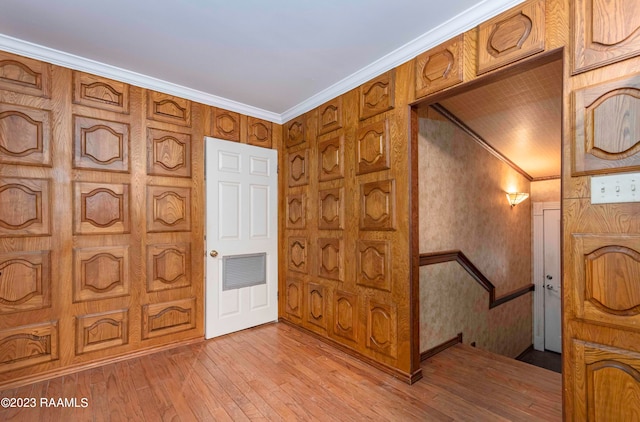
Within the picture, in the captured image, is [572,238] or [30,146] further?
[30,146]

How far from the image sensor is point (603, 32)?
1447 mm

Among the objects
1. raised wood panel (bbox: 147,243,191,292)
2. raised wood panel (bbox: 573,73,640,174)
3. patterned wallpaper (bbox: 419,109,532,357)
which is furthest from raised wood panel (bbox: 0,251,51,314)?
raised wood panel (bbox: 573,73,640,174)

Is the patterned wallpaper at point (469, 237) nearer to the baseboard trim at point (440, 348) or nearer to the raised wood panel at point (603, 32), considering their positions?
the baseboard trim at point (440, 348)

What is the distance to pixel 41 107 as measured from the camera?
2.35 metres

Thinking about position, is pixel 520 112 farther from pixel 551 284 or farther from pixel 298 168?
pixel 551 284


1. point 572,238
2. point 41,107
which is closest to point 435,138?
point 572,238

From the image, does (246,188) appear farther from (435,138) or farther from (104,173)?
(435,138)

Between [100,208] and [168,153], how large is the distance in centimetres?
78

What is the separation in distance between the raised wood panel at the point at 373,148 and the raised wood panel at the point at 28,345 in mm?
2913

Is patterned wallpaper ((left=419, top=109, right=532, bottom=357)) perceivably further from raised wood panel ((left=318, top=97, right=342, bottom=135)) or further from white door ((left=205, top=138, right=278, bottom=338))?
white door ((left=205, top=138, right=278, bottom=338))

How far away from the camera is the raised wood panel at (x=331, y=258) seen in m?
2.90

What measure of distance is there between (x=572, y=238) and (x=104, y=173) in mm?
3450

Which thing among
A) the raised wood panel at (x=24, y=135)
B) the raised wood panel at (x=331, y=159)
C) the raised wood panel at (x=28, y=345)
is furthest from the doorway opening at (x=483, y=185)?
the raised wood panel at (x=28, y=345)

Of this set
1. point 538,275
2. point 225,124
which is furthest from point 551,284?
point 225,124
